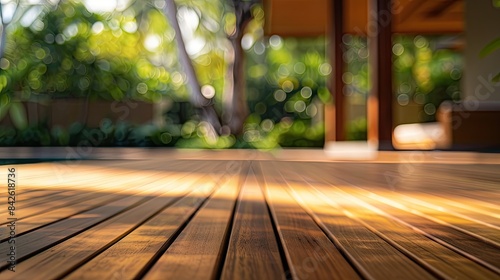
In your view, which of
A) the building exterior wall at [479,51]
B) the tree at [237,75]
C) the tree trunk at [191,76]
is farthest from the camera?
the tree at [237,75]

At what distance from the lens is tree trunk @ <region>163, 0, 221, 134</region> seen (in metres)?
8.64

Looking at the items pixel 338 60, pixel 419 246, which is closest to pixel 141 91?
pixel 338 60

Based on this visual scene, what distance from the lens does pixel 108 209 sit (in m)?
1.90

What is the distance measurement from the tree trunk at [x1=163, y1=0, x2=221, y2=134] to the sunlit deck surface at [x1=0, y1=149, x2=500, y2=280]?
5942 mm

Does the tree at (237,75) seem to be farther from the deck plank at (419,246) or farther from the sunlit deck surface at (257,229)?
the deck plank at (419,246)

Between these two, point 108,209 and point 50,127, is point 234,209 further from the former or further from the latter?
point 50,127

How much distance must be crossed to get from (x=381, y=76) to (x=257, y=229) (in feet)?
12.9

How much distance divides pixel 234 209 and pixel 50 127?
26.7 ft

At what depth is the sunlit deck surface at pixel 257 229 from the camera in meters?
1.07

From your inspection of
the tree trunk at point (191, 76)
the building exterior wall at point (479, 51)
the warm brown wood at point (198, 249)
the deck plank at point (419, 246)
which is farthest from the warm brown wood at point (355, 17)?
the warm brown wood at point (198, 249)

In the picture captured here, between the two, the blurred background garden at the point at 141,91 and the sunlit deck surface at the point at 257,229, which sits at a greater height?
the blurred background garden at the point at 141,91

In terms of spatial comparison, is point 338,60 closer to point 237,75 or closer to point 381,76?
point 381,76

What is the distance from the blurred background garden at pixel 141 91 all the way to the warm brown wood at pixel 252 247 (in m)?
4.85

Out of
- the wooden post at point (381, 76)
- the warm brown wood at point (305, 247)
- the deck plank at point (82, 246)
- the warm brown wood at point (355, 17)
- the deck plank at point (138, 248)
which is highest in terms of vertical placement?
the warm brown wood at point (355, 17)
